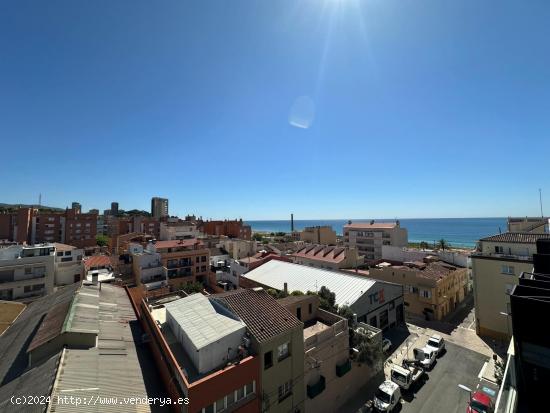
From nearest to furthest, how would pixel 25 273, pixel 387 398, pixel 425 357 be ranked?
pixel 387 398 < pixel 425 357 < pixel 25 273

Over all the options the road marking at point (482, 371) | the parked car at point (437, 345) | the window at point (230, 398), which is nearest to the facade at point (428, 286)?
the parked car at point (437, 345)

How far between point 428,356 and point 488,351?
24.3ft

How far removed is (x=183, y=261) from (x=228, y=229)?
178 feet

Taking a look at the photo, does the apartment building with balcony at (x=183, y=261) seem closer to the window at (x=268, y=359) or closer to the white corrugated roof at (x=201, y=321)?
the white corrugated roof at (x=201, y=321)

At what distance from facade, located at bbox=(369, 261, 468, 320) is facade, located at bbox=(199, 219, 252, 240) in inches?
2667

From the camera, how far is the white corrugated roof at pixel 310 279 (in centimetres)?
2925

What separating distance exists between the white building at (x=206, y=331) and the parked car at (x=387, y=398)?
40.2ft

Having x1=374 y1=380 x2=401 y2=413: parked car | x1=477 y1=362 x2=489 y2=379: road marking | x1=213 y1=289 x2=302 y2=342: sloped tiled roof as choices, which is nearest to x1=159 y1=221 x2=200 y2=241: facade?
x1=213 y1=289 x2=302 y2=342: sloped tiled roof

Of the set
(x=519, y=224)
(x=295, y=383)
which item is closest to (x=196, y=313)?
(x=295, y=383)

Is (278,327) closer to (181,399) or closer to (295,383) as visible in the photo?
(295,383)

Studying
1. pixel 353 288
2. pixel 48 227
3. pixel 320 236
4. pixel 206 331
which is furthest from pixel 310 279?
pixel 48 227

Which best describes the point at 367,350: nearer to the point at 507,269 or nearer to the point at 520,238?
the point at 507,269

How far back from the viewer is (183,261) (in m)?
46.8

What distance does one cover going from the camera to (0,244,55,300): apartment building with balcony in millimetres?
31641
